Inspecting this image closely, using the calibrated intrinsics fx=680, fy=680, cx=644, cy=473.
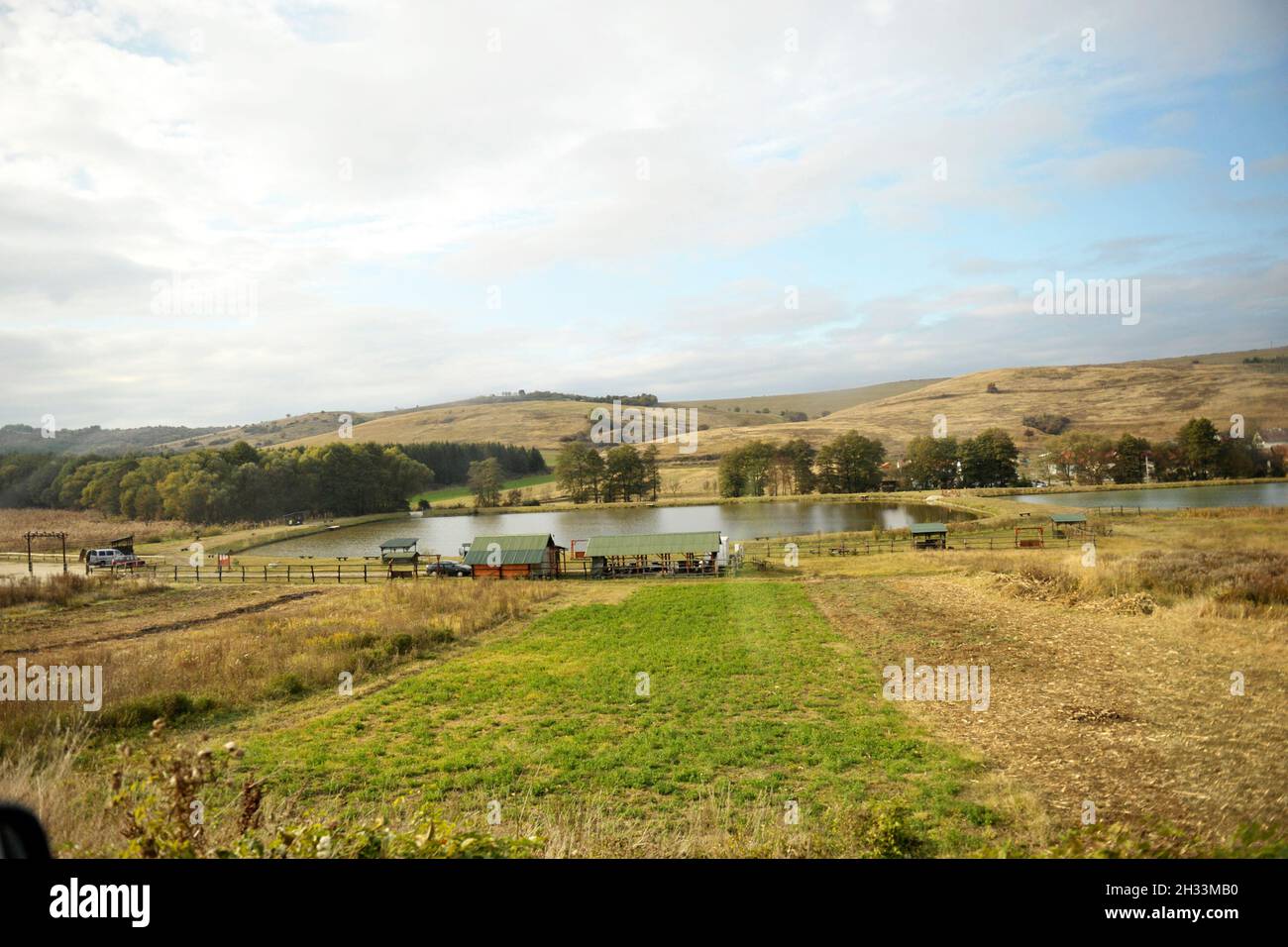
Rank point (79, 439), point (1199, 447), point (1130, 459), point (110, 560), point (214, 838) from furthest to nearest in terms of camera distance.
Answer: point (110, 560) < point (79, 439) < point (1130, 459) < point (1199, 447) < point (214, 838)

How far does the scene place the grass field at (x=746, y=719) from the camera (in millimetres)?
4336

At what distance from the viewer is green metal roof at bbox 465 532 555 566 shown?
24.7 m

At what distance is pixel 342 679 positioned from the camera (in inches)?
412

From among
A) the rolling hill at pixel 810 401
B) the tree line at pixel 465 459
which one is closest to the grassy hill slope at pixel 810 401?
the rolling hill at pixel 810 401

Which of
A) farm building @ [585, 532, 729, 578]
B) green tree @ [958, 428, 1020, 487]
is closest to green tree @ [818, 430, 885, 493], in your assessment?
green tree @ [958, 428, 1020, 487]

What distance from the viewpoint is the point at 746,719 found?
8312mm

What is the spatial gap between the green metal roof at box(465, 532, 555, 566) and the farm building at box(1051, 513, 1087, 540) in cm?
1834

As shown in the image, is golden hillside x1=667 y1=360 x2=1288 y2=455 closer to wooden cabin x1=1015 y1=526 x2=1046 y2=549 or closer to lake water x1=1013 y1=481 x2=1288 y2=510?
lake water x1=1013 y1=481 x2=1288 y2=510

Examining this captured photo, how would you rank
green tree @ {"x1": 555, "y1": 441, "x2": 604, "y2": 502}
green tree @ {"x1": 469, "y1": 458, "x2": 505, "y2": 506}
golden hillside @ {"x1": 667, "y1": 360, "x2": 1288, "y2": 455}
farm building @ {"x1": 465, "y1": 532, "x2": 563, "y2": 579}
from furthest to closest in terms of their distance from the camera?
green tree @ {"x1": 469, "y1": 458, "x2": 505, "y2": 506} → green tree @ {"x1": 555, "y1": 441, "x2": 604, "y2": 502} → farm building @ {"x1": 465, "y1": 532, "x2": 563, "y2": 579} → golden hillside @ {"x1": 667, "y1": 360, "x2": 1288, "y2": 455}

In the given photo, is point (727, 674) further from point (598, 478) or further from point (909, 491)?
point (909, 491)

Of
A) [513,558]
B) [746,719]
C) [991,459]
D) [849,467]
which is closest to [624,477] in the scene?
[513,558]

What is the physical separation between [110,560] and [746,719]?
29.2 meters

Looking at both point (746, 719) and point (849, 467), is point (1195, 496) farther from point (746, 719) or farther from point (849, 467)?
point (849, 467)
